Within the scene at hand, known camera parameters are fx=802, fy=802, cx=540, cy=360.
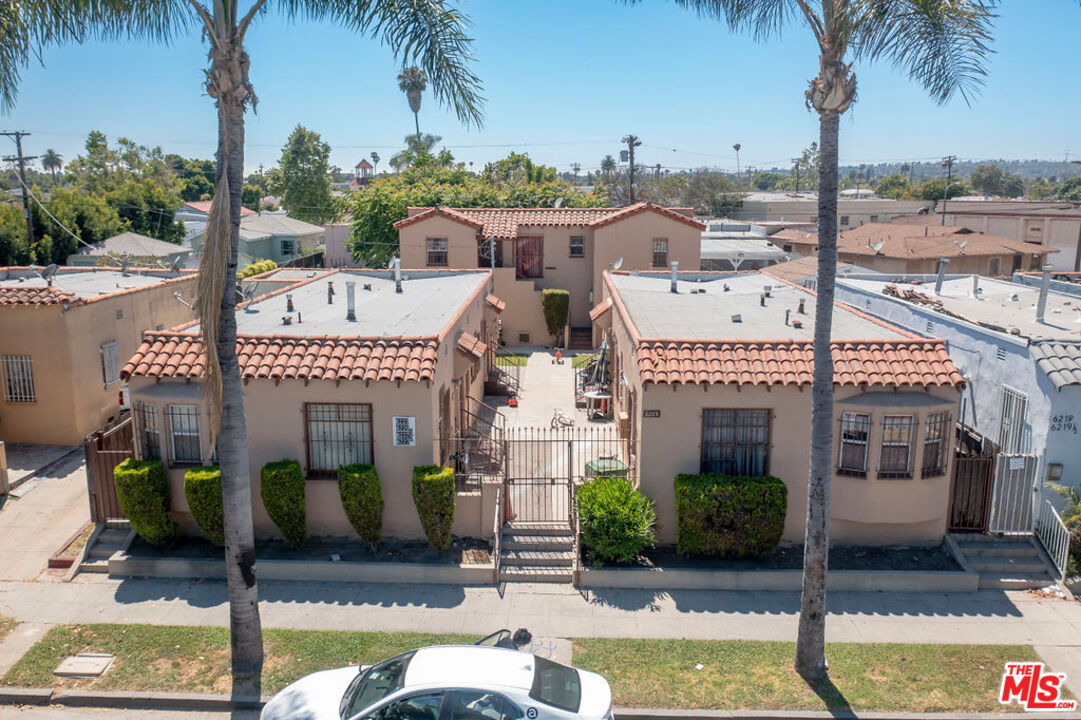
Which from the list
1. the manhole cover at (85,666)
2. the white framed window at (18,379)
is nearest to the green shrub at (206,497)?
the manhole cover at (85,666)

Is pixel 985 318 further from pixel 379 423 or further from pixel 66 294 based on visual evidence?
pixel 66 294

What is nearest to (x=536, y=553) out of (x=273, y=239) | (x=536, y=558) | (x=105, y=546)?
(x=536, y=558)

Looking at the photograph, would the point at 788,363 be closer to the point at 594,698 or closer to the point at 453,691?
the point at 594,698

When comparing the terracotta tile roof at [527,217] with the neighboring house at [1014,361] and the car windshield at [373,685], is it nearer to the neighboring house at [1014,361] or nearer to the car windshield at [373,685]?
the neighboring house at [1014,361]

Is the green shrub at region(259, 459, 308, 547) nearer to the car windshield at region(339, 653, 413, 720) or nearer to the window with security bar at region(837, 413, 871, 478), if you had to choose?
the car windshield at region(339, 653, 413, 720)

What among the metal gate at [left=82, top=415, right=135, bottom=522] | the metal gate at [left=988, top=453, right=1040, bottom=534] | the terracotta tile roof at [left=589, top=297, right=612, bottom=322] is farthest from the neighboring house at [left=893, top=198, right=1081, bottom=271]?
the metal gate at [left=82, top=415, right=135, bottom=522]
